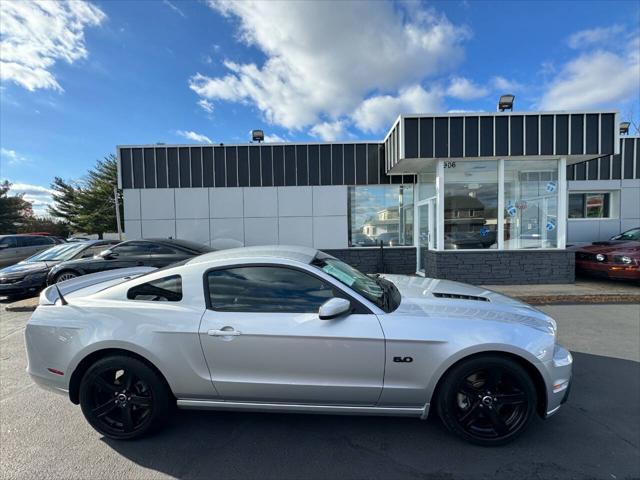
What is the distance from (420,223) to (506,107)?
13.3ft

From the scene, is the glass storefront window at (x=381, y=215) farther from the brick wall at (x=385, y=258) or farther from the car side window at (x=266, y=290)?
the car side window at (x=266, y=290)

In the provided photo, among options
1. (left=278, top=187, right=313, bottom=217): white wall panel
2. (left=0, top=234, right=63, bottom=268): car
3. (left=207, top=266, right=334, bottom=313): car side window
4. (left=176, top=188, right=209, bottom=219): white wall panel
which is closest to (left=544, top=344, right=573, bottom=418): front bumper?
(left=207, top=266, right=334, bottom=313): car side window

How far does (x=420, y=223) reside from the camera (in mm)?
10156

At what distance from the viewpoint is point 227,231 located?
34.0 ft

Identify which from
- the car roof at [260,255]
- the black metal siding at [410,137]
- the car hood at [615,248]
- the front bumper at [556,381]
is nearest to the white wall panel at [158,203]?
the black metal siding at [410,137]

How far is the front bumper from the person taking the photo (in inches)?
95.0

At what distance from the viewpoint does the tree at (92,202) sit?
35.4 m

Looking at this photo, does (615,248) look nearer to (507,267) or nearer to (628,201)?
(507,267)

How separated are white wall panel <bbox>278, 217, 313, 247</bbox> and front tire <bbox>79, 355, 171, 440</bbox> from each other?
7.81 meters

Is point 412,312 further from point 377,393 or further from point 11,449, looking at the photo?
point 11,449

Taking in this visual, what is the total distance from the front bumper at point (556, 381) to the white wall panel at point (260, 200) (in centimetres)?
870

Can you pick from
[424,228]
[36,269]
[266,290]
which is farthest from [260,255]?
[36,269]

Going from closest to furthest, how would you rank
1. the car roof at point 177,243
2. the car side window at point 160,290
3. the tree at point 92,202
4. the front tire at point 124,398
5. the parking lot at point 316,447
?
the parking lot at point 316,447 < the front tire at point 124,398 < the car side window at point 160,290 < the car roof at point 177,243 < the tree at point 92,202

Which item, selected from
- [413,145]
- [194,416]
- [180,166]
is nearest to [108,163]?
[180,166]
